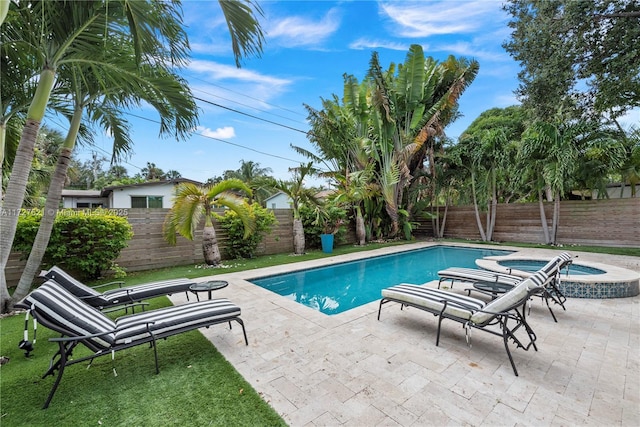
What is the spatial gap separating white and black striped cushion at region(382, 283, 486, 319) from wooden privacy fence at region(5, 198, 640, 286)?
7.44 meters

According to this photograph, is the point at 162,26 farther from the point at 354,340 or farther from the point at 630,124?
the point at 630,124

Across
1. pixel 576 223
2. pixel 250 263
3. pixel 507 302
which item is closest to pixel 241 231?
pixel 250 263

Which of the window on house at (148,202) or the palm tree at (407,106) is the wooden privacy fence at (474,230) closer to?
the palm tree at (407,106)

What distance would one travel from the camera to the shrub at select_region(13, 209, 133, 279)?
237 inches

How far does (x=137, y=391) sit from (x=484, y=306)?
13.5ft

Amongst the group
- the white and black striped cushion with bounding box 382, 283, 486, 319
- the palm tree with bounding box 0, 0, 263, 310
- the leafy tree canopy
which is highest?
the leafy tree canopy

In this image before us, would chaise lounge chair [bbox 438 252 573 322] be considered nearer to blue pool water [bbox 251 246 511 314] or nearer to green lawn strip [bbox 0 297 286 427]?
blue pool water [bbox 251 246 511 314]

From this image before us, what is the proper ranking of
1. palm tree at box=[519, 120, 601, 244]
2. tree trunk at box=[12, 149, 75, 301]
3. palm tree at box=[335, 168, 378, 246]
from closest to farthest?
tree trunk at box=[12, 149, 75, 301], palm tree at box=[519, 120, 601, 244], palm tree at box=[335, 168, 378, 246]

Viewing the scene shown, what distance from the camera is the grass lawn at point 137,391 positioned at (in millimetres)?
2363

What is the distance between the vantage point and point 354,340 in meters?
3.79

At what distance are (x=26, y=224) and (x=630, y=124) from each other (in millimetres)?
18594

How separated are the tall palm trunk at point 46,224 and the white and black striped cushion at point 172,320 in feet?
10.7

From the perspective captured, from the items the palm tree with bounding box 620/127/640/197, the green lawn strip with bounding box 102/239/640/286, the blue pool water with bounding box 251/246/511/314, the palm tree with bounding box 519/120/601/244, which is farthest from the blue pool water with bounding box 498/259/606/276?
the palm tree with bounding box 620/127/640/197

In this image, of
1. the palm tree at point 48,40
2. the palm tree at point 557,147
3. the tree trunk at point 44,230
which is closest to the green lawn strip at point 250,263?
the tree trunk at point 44,230
